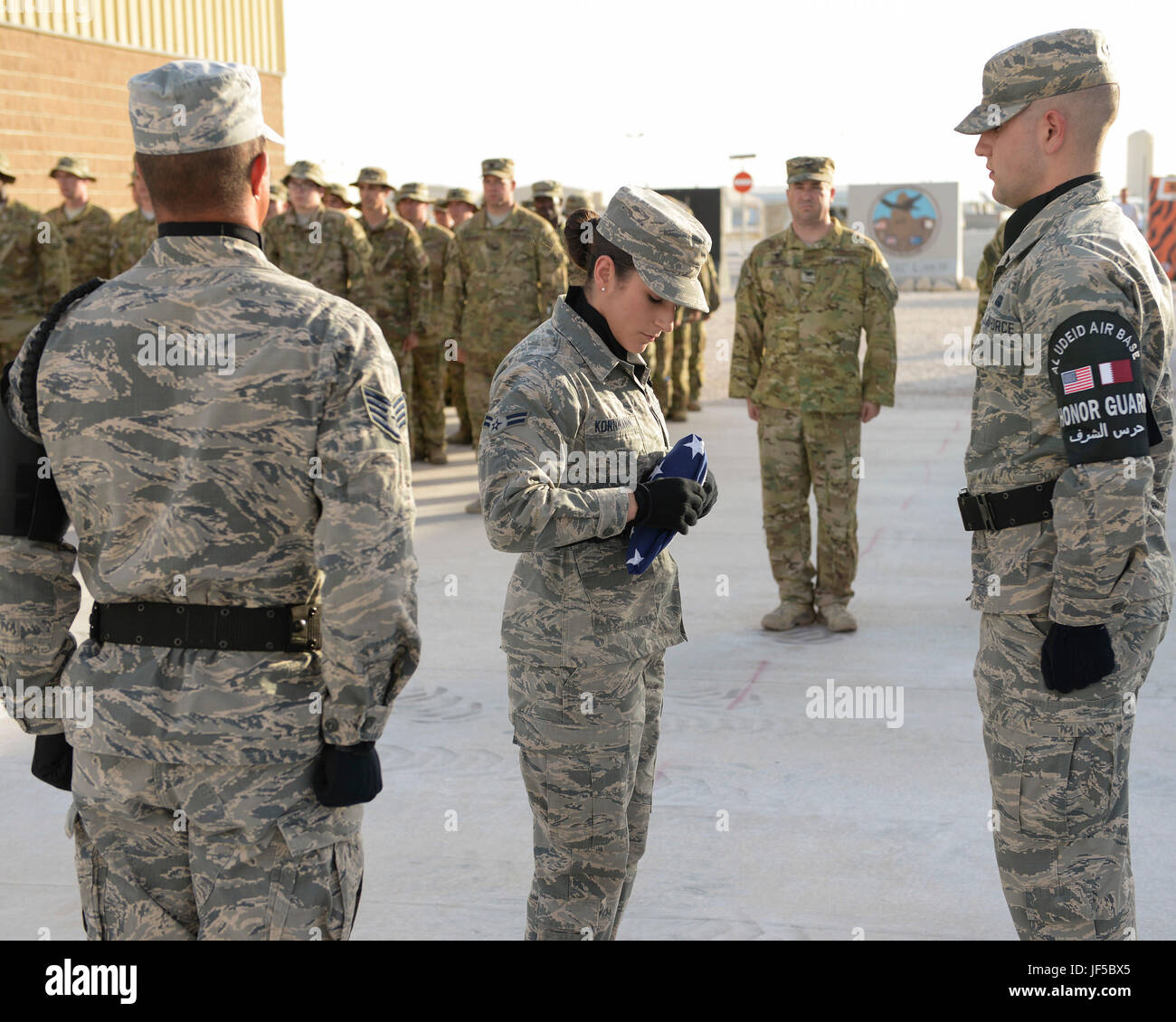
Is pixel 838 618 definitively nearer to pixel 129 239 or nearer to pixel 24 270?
pixel 24 270

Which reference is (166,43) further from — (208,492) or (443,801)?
(208,492)

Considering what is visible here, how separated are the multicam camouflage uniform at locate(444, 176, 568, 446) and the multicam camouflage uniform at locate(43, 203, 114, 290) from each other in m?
3.83

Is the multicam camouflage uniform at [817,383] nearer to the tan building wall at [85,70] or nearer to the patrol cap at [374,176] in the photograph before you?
the patrol cap at [374,176]

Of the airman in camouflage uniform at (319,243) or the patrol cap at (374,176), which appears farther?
the patrol cap at (374,176)

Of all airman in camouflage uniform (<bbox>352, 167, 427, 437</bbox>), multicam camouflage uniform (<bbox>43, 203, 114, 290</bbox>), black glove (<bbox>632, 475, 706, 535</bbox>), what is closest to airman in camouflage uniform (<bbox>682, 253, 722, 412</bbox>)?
airman in camouflage uniform (<bbox>352, 167, 427, 437</bbox>)

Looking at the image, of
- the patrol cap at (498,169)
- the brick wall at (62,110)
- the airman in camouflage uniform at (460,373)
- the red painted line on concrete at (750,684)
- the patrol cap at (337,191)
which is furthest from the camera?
the brick wall at (62,110)

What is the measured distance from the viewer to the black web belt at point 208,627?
1.95 metres

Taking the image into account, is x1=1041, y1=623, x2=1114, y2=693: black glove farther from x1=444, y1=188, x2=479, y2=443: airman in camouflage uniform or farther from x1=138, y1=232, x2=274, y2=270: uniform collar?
x1=444, y1=188, x2=479, y2=443: airman in camouflage uniform

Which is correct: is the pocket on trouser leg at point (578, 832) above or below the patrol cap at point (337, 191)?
below

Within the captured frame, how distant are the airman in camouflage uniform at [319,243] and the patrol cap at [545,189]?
167cm

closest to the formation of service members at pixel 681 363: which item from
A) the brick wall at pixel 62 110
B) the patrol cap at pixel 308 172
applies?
the patrol cap at pixel 308 172

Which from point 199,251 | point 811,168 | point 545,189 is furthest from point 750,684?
point 545,189

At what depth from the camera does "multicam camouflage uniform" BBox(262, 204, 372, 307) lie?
9641mm
